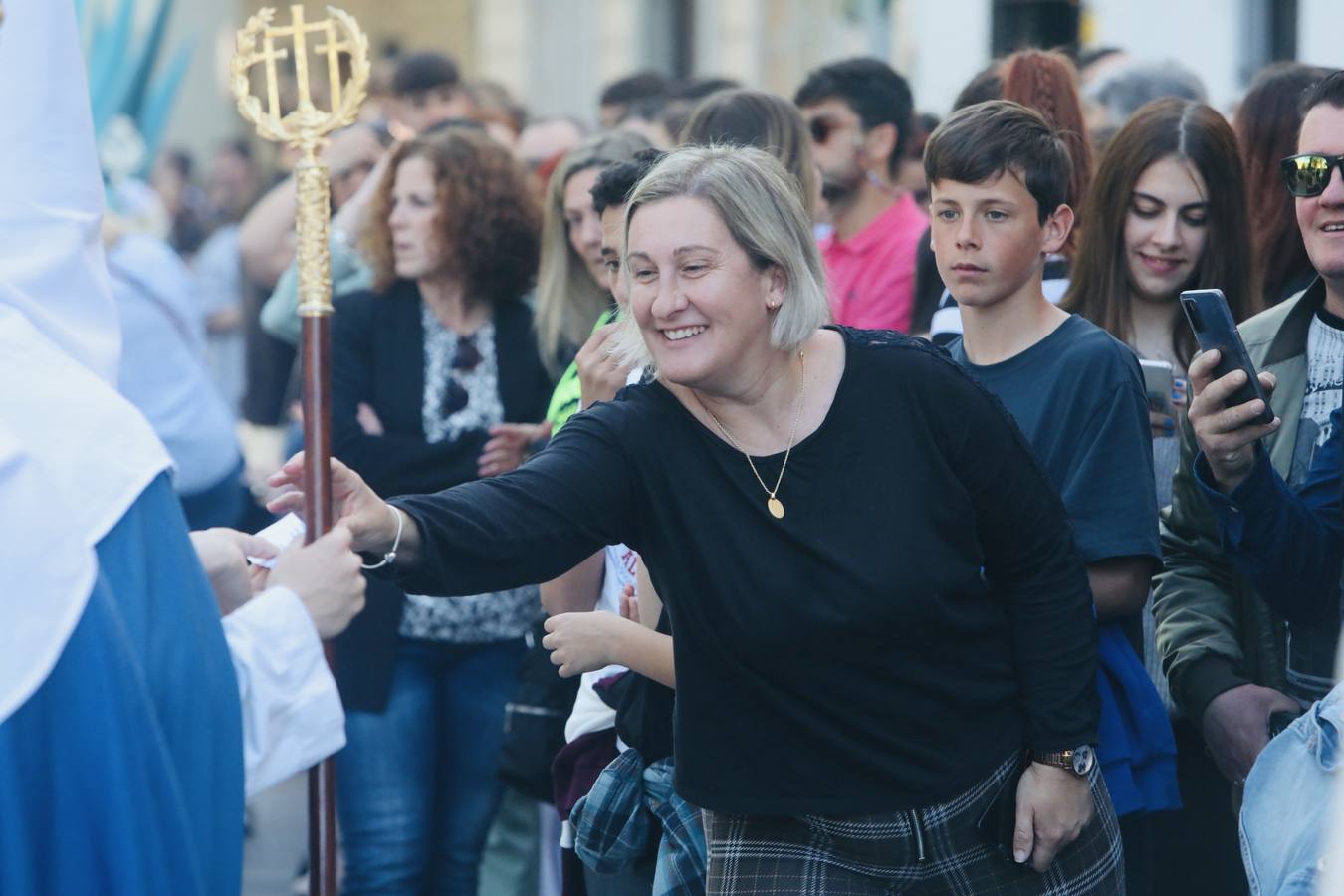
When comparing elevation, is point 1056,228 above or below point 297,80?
below

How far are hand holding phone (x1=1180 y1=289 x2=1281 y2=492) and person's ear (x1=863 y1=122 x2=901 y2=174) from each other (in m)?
2.62

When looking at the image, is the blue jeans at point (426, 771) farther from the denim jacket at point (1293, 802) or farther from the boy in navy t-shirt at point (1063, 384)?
the denim jacket at point (1293, 802)

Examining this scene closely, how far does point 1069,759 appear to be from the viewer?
121 inches

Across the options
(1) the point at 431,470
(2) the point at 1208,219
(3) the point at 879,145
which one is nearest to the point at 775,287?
(2) the point at 1208,219

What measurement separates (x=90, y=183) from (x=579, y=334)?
90.3 inches

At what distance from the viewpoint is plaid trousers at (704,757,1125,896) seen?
2975 millimetres

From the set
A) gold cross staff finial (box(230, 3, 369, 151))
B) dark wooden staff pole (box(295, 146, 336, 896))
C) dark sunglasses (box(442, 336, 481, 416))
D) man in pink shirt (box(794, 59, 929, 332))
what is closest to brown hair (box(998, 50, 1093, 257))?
man in pink shirt (box(794, 59, 929, 332))

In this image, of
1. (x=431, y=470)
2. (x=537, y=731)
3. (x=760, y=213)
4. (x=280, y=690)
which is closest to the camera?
(x=280, y=690)

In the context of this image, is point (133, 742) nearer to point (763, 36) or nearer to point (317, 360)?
point (317, 360)

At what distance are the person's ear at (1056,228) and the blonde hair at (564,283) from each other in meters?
1.48

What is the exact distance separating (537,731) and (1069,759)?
153cm

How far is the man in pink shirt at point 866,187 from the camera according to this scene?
519 cm

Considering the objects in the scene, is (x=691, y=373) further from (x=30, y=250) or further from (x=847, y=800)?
(x=30, y=250)

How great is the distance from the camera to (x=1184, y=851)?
395cm
